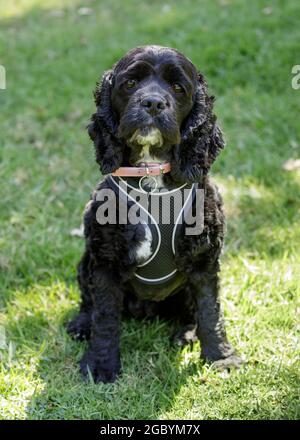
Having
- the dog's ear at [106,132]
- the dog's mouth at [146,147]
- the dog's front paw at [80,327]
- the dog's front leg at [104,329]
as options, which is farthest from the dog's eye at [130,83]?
the dog's front paw at [80,327]

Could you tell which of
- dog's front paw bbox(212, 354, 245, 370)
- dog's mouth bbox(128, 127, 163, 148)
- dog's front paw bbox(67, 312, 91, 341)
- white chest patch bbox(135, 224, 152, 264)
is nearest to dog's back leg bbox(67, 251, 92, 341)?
dog's front paw bbox(67, 312, 91, 341)

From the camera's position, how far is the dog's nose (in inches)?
114

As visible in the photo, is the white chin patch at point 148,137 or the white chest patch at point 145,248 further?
the white chest patch at point 145,248

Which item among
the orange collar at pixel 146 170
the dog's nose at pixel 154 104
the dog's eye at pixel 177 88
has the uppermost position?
the dog's eye at pixel 177 88

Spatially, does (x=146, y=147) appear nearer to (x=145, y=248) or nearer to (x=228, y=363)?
(x=145, y=248)

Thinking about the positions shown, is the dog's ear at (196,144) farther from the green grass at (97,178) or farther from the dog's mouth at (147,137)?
the green grass at (97,178)

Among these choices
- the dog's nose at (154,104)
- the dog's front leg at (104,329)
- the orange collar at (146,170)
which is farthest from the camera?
the dog's front leg at (104,329)

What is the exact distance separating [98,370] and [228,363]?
A: 0.68 meters

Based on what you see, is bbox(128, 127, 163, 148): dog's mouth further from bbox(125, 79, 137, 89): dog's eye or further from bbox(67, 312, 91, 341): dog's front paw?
bbox(67, 312, 91, 341): dog's front paw

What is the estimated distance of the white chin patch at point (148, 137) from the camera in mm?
2957

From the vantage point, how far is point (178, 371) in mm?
3379

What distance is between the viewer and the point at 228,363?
3.38 metres

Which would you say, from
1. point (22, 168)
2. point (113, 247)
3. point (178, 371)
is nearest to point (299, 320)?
point (178, 371)
